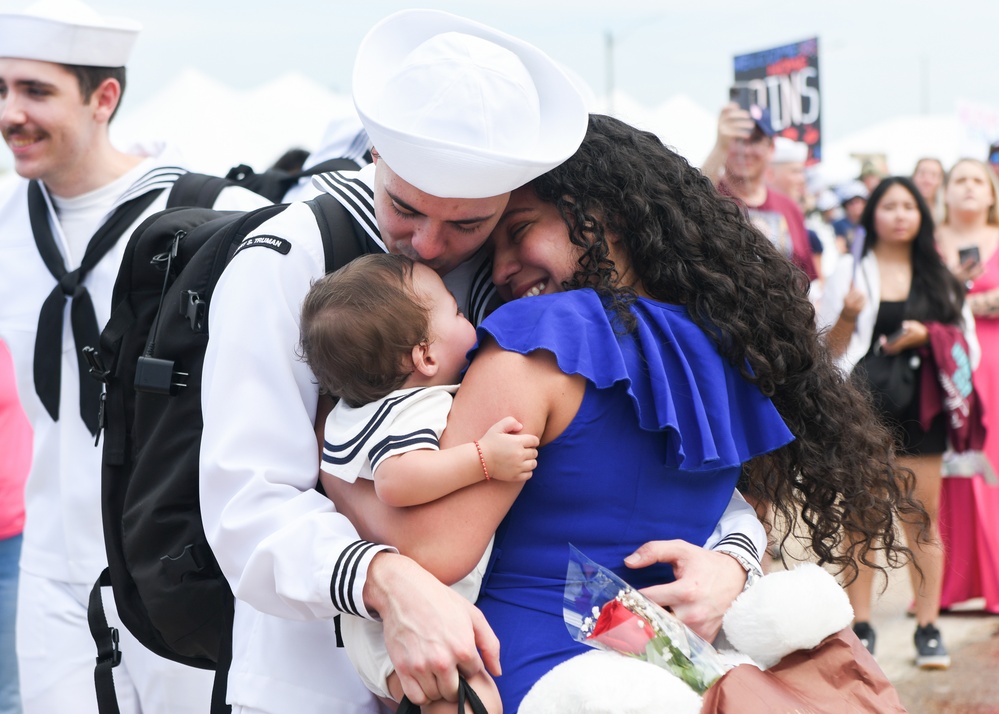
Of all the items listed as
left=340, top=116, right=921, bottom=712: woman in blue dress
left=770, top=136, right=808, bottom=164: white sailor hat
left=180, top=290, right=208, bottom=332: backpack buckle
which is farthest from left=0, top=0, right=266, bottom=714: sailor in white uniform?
left=770, top=136, right=808, bottom=164: white sailor hat

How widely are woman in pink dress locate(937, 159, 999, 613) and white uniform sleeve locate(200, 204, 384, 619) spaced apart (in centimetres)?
502

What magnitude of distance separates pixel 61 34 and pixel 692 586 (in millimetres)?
3038

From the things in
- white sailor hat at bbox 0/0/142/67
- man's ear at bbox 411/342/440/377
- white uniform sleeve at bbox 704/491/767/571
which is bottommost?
white uniform sleeve at bbox 704/491/767/571

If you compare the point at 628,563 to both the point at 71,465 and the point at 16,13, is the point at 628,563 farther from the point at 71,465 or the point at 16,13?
the point at 16,13

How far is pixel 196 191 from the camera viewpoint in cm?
358

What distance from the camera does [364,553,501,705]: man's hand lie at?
1.78 metres

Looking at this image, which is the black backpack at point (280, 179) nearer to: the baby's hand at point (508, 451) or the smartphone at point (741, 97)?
the baby's hand at point (508, 451)

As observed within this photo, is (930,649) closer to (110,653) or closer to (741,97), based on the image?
(741,97)

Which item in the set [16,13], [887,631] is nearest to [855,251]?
[887,631]

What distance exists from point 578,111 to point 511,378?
55 centimetres

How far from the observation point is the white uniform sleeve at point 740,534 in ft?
7.11

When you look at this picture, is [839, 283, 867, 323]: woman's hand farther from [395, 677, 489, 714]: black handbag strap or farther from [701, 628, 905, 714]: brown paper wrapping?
[395, 677, 489, 714]: black handbag strap

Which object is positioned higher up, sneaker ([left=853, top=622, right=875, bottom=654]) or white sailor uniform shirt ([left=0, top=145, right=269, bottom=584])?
white sailor uniform shirt ([left=0, top=145, right=269, bottom=584])

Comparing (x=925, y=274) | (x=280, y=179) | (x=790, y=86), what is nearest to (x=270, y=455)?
(x=280, y=179)
